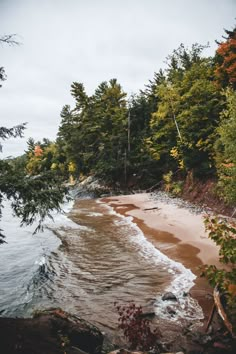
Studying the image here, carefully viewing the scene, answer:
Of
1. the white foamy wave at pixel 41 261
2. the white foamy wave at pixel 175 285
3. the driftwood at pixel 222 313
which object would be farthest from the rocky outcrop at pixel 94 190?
the driftwood at pixel 222 313

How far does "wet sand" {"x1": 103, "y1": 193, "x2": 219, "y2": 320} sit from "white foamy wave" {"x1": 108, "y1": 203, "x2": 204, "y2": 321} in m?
0.19

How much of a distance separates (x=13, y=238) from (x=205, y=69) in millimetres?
22866

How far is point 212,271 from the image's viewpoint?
3.91 meters

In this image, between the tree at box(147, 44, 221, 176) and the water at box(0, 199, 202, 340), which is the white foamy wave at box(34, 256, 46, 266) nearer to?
the water at box(0, 199, 202, 340)

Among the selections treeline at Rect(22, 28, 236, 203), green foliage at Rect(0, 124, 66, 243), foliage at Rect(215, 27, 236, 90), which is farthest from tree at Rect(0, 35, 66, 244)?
foliage at Rect(215, 27, 236, 90)

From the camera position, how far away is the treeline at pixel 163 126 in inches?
787

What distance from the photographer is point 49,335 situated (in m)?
3.99

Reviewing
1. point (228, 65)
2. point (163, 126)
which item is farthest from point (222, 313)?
point (163, 126)

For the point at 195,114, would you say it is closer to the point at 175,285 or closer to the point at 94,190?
the point at 175,285

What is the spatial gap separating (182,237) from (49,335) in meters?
9.43

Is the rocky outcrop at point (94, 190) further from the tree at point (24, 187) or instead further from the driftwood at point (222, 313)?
the driftwood at point (222, 313)

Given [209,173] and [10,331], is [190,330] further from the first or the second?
[209,173]

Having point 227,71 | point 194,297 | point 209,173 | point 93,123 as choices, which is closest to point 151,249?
point 194,297

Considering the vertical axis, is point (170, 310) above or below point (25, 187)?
below
